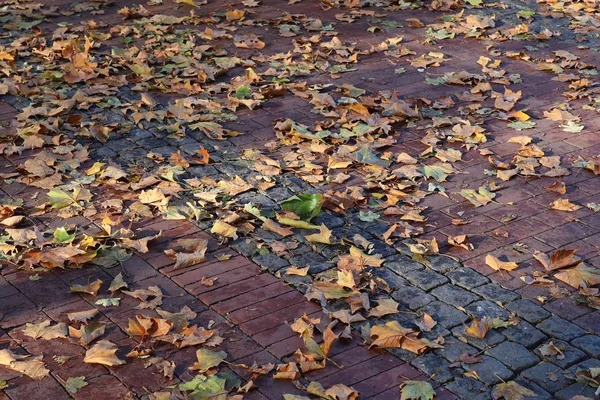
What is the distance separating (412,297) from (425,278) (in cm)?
20

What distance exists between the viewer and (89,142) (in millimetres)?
5902

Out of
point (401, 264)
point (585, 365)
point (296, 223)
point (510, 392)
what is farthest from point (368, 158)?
point (510, 392)

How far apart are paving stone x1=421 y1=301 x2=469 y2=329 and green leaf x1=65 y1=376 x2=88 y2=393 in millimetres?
1534

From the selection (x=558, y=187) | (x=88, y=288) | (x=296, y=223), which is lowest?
(x=558, y=187)

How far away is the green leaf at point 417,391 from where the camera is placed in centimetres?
351

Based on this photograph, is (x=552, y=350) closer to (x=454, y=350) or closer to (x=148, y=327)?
(x=454, y=350)

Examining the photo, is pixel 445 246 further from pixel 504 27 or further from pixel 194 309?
pixel 504 27

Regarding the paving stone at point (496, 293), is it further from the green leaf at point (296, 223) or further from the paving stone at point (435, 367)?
the green leaf at point (296, 223)

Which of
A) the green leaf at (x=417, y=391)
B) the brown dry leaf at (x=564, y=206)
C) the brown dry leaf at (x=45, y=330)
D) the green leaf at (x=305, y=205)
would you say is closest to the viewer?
the green leaf at (x=417, y=391)

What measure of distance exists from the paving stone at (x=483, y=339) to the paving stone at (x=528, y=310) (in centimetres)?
20

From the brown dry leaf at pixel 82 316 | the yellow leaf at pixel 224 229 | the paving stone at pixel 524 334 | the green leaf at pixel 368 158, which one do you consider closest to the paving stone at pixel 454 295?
the paving stone at pixel 524 334

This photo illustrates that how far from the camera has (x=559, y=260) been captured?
14.6 feet

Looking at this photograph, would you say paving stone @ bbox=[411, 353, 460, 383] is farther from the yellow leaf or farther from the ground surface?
the yellow leaf

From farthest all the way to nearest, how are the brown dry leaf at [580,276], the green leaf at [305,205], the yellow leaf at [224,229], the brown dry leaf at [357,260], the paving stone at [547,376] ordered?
the green leaf at [305,205], the yellow leaf at [224,229], the brown dry leaf at [357,260], the brown dry leaf at [580,276], the paving stone at [547,376]
